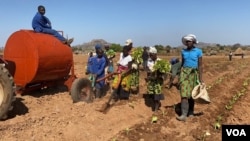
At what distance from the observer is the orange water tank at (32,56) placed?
9047 millimetres

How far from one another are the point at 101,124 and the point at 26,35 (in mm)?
2987

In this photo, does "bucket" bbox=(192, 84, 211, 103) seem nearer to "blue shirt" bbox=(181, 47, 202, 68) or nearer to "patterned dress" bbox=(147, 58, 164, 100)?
"blue shirt" bbox=(181, 47, 202, 68)

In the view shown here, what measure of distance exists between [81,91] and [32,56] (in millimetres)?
1676

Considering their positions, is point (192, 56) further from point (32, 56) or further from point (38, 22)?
point (38, 22)

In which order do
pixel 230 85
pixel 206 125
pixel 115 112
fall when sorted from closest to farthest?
pixel 206 125 < pixel 115 112 < pixel 230 85

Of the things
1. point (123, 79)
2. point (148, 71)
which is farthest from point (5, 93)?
point (148, 71)

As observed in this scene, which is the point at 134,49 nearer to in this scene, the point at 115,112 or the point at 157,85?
the point at 157,85

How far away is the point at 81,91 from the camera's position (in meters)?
9.98

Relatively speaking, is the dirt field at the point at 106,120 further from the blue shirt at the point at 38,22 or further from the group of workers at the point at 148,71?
the blue shirt at the point at 38,22

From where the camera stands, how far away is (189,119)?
852cm

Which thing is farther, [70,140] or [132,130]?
[132,130]

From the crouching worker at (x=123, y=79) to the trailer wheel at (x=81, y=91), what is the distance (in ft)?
2.21

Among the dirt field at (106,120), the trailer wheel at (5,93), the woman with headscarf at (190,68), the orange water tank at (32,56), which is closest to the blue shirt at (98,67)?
the dirt field at (106,120)

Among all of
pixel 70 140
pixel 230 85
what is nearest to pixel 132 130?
pixel 70 140
